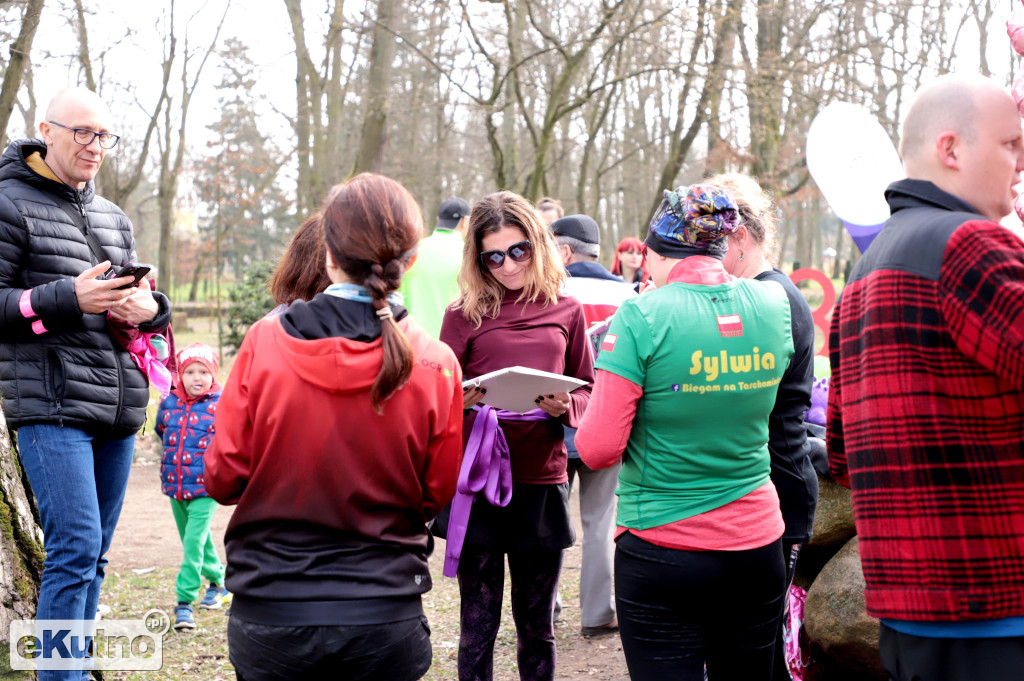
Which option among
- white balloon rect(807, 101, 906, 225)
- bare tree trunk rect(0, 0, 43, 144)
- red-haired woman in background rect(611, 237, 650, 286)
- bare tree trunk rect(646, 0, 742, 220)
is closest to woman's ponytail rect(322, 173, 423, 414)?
white balloon rect(807, 101, 906, 225)

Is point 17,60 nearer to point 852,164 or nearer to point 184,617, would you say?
point 184,617

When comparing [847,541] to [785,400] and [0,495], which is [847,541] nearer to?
[785,400]

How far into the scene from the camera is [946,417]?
71.5 inches

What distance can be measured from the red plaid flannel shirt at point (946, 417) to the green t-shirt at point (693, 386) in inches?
26.3

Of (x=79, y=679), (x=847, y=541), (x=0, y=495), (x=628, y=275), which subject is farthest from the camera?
(x=628, y=275)

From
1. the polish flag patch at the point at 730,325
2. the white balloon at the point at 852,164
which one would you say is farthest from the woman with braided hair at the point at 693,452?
the white balloon at the point at 852,164

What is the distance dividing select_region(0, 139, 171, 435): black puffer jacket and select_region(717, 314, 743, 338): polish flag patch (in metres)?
2.22

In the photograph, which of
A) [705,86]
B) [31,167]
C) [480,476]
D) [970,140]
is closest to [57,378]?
[31,167]

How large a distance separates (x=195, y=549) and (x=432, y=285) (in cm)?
208

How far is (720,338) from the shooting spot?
257cm

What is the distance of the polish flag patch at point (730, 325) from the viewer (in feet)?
8.46

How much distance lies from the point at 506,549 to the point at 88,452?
5.23 ft

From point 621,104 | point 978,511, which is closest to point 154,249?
point 621,104

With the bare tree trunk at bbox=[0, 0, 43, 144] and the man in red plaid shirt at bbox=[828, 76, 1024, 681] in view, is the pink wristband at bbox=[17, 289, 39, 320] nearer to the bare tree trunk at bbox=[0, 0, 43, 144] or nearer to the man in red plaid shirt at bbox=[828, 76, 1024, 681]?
the man in red plaid shirt at bbox=[828, 76, 1024, 681]
